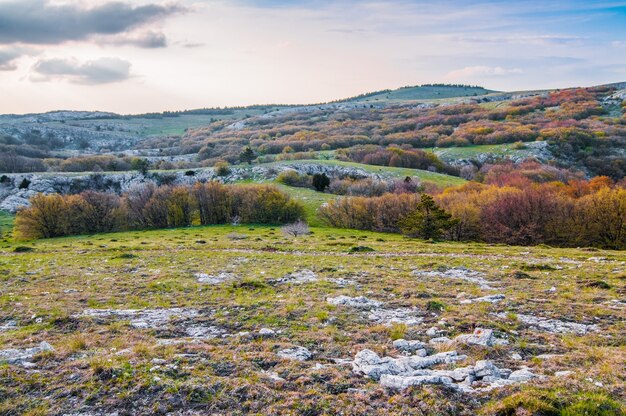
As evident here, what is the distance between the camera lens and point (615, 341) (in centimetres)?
936

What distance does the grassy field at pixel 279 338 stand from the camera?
22.1ft

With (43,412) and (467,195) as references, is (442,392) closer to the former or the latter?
(43,412)

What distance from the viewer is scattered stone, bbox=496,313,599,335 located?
33.6ft

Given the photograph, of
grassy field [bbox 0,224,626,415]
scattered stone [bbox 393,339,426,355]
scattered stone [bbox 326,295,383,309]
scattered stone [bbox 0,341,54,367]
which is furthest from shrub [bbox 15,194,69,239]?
scattered stone [bbox 393,339,426,355]

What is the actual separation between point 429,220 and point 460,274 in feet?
91.8

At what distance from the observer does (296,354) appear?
891cm

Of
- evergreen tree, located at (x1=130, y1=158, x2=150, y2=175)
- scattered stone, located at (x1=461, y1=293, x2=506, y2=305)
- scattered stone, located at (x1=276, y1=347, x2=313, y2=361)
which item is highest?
evergreen tree, located at (x1=130, y1=158, x2=150, y2=175)

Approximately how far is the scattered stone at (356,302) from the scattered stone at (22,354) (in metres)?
8.15

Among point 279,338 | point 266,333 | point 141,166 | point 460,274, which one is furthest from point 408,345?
point 141,166

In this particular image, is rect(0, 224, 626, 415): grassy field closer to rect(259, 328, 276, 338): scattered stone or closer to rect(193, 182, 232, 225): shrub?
rect(259, 328, 276, 338): scattered stone

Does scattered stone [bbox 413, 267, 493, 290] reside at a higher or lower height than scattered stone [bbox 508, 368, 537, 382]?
lower

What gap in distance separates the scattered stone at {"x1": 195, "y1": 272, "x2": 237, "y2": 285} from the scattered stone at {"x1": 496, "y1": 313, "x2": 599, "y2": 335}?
11833mm

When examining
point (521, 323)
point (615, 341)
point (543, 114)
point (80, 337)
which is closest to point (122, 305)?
point (80, 337)

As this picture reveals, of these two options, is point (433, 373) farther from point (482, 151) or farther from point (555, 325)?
point (482, 151)
